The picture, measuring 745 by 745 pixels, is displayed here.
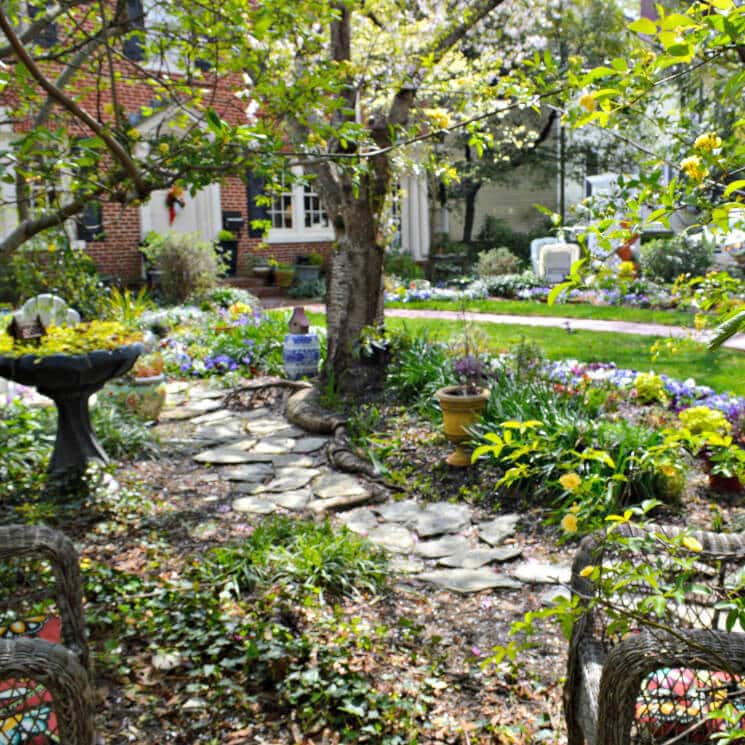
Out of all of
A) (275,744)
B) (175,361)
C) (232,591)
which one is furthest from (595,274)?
(175,361)

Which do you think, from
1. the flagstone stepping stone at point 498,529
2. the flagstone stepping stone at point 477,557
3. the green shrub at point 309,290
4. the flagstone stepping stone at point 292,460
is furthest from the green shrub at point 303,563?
the green shrub at point 309,290

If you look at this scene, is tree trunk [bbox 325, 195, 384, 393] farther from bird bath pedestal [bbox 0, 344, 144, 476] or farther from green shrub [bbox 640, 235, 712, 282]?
green shrub [bbox 640, 235, 712, 282]

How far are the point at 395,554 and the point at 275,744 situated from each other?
1687mm

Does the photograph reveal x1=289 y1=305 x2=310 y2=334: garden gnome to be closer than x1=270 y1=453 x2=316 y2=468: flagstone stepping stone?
No

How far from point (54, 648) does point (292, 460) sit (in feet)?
14.0

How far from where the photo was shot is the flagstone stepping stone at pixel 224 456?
Result: 5.89m

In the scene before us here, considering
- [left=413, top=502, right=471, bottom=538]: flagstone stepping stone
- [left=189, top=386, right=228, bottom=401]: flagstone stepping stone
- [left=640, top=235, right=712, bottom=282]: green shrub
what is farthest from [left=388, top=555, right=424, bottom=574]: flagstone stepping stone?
[left=640, top=235, right=712, bottom=282]: green shrub

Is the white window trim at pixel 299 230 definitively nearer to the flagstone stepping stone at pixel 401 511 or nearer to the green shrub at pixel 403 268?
the green shrub at pixel 403 268

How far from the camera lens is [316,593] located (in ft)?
11.5

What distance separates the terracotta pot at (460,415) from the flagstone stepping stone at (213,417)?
244cm

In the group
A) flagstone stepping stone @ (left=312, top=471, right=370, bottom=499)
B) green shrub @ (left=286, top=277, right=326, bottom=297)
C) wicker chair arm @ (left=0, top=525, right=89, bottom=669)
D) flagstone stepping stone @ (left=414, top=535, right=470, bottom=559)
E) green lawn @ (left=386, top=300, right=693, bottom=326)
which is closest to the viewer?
wicker chair arm @ (left=0, top=525, right=89, bottom=669)

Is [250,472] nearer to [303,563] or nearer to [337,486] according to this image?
[337,486]

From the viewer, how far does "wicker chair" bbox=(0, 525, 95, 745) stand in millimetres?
1636

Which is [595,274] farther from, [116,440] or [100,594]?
[116,440]
